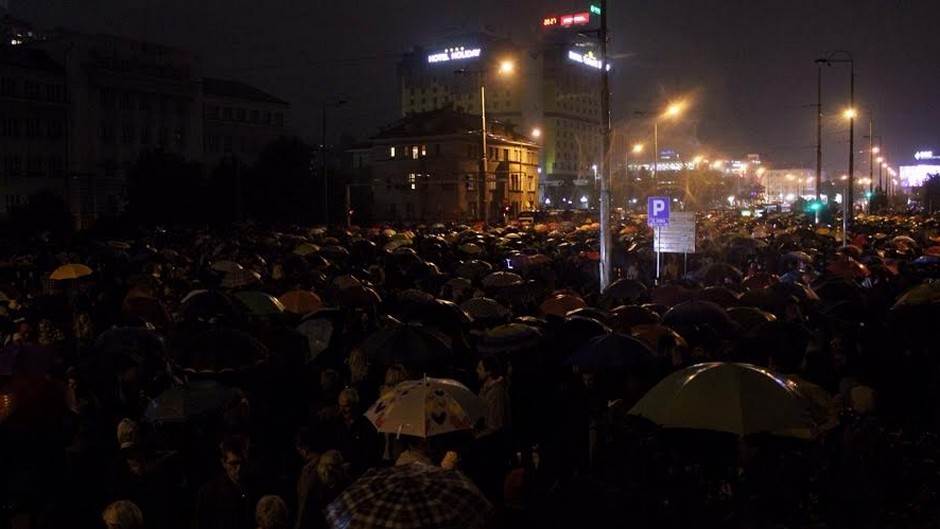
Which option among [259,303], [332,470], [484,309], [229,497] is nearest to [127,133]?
[259,303]

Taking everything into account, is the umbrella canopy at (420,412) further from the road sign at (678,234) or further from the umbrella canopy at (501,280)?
the road sign at (678,234)

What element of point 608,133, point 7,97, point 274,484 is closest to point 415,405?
point 274,484

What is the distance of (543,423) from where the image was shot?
883 cm

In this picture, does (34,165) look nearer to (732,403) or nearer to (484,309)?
(484,309)

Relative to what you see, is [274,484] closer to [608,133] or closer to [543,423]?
[543,423]

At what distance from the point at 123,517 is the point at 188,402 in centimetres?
257

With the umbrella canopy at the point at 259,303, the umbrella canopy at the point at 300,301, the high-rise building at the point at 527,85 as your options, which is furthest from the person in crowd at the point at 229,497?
the high-rise building at the point at 527,85

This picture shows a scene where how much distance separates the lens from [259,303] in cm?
1307

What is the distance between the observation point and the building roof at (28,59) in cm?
6890

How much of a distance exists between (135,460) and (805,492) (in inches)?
181

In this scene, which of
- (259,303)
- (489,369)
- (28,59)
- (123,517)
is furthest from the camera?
(28,59)

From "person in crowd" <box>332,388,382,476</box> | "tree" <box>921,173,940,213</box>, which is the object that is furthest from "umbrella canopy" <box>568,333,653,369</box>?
"tree" <box>921,173,940,213</box>

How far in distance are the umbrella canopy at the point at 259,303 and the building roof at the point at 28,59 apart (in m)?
63.4

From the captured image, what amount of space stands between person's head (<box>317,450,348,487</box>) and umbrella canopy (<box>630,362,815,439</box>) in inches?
86.3
